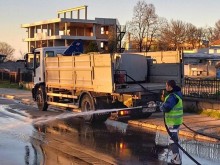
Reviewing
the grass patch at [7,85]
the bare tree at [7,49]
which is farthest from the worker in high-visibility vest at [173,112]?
the bare tree at [7,49]

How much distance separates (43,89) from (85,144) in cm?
841

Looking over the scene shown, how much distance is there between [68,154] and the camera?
32.1ft

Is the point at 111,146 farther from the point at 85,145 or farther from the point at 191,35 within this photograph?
the point at 191,35

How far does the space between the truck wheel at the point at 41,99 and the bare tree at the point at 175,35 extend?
201 ft

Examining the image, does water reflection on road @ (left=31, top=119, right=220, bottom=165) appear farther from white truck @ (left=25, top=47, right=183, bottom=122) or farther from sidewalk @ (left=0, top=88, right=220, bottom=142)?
white truck @ (left=25, top=47, right=183, bottom=122)

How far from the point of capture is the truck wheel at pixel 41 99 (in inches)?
753

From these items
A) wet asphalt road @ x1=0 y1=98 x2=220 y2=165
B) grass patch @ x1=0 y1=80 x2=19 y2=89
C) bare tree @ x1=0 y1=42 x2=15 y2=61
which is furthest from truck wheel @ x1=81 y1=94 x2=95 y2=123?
bare tree @ x1=0 y1=42 x2=15 y2=61

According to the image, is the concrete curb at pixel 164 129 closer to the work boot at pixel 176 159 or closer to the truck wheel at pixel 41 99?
the work boot at pixel 176 159

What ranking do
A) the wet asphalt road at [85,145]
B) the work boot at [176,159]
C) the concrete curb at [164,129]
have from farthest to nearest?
1. the concrete curb at [164,129]
2. the wet asphalt road at [85,145]
3. the work boot at [176,159]

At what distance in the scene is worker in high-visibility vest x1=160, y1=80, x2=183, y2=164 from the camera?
8.78m

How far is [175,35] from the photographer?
286ft

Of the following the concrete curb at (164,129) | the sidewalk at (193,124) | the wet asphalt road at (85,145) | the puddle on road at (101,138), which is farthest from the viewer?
the sidewalk at (193,124)

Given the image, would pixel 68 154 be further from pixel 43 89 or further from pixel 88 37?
pixel 88 37

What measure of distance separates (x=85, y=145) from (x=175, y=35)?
78.4 metres
